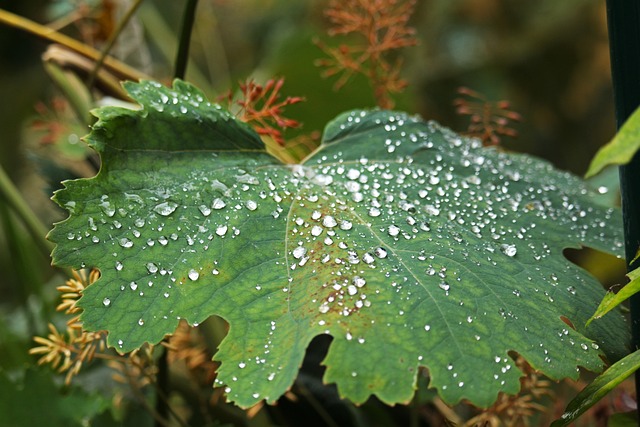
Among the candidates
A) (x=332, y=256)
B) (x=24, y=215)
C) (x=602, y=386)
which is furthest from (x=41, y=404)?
(x=602, y=386)

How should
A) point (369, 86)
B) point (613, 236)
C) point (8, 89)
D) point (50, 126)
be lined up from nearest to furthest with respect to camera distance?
1. point (613, 236)
2. point (50, 126)
3. point (369, 86)
4. point (8, 89)

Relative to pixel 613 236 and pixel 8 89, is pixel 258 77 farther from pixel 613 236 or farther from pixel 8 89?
pixel 8 89

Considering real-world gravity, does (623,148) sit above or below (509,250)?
above

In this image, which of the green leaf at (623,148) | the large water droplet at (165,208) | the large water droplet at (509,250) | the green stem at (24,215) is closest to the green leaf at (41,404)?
the green stem at (24,215)

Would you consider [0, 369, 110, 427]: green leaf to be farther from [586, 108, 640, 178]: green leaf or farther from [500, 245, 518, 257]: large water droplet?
[586, 108, 640, 178]: green leaf

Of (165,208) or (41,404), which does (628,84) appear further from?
(41,404)

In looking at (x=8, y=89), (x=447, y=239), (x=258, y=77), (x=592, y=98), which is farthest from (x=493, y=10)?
(x=447, y=239)
